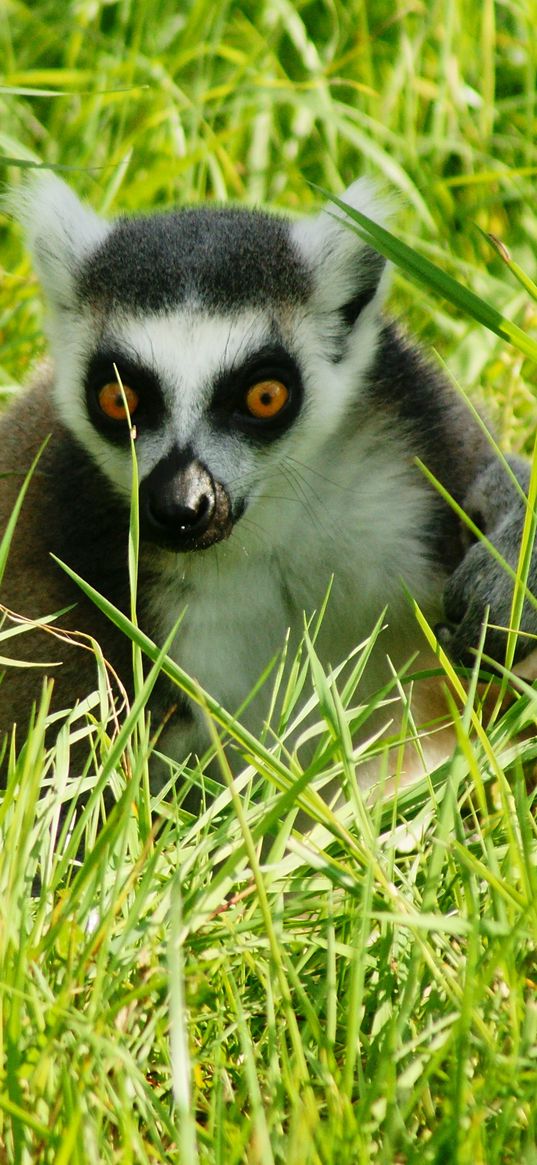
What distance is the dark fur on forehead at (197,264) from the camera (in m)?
3.12

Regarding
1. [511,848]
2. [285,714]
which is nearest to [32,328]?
[285,714]

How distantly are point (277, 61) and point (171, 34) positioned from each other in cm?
48

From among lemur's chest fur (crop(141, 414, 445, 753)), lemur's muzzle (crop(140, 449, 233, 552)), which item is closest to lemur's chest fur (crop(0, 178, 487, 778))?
lemur's chest fur (crop(141, 414, 445, 753))

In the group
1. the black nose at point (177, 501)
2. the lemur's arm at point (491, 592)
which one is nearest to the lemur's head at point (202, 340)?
the black nose at point (177, 501)

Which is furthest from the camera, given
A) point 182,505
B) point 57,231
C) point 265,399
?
point 57,231

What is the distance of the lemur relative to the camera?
10.2 feet

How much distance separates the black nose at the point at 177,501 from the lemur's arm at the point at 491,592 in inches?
24.1

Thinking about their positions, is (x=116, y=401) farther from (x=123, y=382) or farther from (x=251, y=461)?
(x=251, y=461)

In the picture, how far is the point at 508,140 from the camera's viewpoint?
216 inches

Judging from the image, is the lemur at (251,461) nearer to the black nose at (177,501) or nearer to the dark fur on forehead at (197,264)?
the dark fur on forehead at (197,264)

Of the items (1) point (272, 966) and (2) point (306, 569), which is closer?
(1) point (272, 966)

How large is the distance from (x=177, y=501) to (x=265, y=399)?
0.46 meters

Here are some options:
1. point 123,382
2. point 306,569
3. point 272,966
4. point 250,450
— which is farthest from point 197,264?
point 272,966

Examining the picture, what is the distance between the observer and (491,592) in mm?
3027
